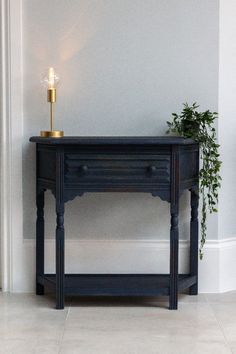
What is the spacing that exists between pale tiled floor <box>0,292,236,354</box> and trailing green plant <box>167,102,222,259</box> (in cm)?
38

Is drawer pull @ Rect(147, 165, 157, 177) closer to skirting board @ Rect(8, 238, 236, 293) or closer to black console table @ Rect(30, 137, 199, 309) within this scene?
black console table @ Rect(30, 137, 199, 309)

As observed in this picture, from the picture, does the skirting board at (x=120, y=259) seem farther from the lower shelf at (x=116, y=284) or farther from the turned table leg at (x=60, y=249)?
the turned table leg at (x=60, y=249)

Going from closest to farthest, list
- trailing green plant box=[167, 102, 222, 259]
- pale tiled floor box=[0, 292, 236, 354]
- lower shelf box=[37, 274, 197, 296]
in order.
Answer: pale tiled floor box=[0, 292, 236, 354] < lower shelf box=[37, 274, 197, 296] < trailing green plant box=[167, 102, 222, 259]

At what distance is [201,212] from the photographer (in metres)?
3.85

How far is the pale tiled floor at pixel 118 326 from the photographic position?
2.94 m

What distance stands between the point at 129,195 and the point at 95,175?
42 centimetres

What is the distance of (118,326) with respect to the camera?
3.24 metres

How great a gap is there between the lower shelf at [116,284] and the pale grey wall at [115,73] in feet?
0.82

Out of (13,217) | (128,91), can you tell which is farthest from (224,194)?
(13,217)

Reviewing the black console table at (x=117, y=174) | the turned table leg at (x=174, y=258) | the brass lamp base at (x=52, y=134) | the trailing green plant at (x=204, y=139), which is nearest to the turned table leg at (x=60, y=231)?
the black console table at (x=117, y=174)

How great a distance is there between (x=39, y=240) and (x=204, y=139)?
3.23ft

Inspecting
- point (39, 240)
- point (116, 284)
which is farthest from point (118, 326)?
point (39, 240)

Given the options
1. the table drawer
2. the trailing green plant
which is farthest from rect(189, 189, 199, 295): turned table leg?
the table drawer

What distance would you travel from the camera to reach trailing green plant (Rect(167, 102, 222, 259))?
3.65m
